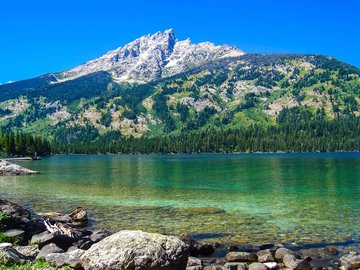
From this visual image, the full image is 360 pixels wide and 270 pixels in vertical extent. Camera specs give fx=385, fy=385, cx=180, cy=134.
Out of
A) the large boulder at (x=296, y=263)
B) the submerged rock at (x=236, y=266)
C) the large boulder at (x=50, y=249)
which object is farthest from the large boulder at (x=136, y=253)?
the large boulder at (x=296, y=263)

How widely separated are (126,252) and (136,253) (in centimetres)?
47

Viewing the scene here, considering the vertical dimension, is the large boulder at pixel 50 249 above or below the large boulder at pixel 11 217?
below

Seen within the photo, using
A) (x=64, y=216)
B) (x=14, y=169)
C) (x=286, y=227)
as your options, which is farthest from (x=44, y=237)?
(x=14, y=169)

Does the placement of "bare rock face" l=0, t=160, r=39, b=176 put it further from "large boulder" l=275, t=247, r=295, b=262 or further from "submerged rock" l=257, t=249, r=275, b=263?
"large boulder" l=275, t=247, r=295, b=262

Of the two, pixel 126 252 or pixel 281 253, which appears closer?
pixel 126 252

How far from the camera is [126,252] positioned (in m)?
18.2

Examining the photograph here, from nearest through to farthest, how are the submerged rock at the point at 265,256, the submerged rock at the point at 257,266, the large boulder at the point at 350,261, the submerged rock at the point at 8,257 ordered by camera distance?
the submerged rock at the point at 8,257 → the submerged rock at the point at 257,266 → the large boulder at the point at 350,261 → the submerged rock at the point at 265,256

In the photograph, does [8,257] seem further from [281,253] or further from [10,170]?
[10,170]

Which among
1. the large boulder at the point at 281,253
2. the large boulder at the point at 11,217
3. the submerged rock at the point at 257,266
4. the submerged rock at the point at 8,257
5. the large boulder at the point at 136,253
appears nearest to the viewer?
the large boulder at the point at 136,253

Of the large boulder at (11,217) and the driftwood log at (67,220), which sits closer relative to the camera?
the large boulder at (11,217)

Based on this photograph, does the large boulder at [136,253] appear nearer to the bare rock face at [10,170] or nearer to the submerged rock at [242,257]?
the submerged rock at [242,257]

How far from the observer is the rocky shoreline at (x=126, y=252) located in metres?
18.4

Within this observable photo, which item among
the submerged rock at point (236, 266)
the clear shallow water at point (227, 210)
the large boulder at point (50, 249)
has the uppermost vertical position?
the large boulder at point (50, 249)

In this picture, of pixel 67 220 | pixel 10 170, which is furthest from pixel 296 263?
pixel 10 170
